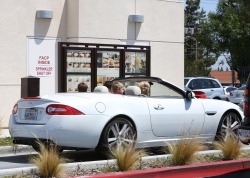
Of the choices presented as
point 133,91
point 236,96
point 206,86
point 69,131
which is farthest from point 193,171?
point 236,96

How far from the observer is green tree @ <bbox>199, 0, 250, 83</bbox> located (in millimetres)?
51969

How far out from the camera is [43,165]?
8109mm

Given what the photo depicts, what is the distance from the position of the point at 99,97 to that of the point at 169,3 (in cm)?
982

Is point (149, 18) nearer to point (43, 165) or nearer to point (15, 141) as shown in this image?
point (15, 141)

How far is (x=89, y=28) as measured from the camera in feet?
56.5

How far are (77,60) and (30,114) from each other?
665cm

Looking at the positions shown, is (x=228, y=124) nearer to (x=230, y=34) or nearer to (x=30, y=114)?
(x=30, y=114)

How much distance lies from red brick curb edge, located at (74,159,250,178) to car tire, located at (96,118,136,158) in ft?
4.00

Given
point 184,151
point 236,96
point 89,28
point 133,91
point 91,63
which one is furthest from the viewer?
point 236,96

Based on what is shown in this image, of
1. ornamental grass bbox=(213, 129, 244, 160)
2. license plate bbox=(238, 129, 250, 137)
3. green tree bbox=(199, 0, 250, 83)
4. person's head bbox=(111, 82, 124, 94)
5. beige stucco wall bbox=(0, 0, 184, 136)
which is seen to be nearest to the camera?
license plate bbox=(238, 129, 250, 137)

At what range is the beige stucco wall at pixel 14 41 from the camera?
52.2ft

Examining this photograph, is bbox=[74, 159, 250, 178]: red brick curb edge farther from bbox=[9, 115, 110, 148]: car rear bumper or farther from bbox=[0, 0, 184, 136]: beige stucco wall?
bbox=[0, 0, 184, 136]: beige stucco wall

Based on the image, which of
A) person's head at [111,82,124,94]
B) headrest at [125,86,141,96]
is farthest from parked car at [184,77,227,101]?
headrest at [125,86,141,96]

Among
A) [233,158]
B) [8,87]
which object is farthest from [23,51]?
[233,158]
